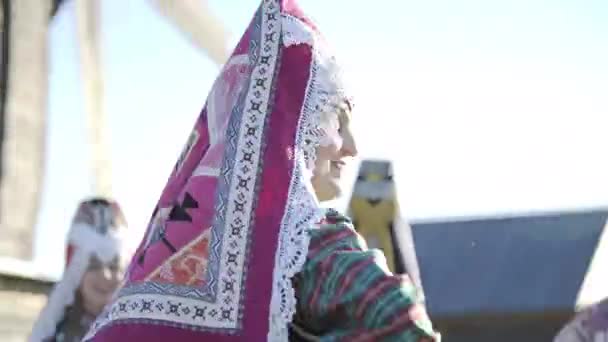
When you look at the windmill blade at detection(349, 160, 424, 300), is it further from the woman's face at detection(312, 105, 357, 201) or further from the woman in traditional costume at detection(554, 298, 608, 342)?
the woman's face at detection(312, 105, 357, 201)

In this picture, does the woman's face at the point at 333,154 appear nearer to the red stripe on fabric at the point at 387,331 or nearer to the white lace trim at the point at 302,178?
the white lace trim at the point at 302,178

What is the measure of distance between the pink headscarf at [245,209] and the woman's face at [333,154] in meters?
0.02

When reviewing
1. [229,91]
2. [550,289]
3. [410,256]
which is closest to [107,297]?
[410,256]

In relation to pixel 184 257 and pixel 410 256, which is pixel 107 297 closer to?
pixel 410 256

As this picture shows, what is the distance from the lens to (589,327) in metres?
4.06

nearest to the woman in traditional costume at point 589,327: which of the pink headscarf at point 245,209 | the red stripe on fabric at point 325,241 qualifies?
the pink headscarf at point 245,209

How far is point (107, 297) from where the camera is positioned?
4.92 meters

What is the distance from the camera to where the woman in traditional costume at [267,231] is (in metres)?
1.96

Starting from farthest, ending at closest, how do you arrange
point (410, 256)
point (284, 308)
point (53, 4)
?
point (53, 4) → point (410, 256) → point (284, 308)

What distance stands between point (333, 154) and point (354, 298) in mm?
420

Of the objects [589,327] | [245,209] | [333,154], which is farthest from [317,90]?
[589,327]

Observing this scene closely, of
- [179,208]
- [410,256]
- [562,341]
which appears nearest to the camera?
[179,208]

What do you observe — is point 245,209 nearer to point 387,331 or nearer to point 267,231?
point 267,231

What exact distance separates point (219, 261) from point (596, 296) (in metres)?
13.2
